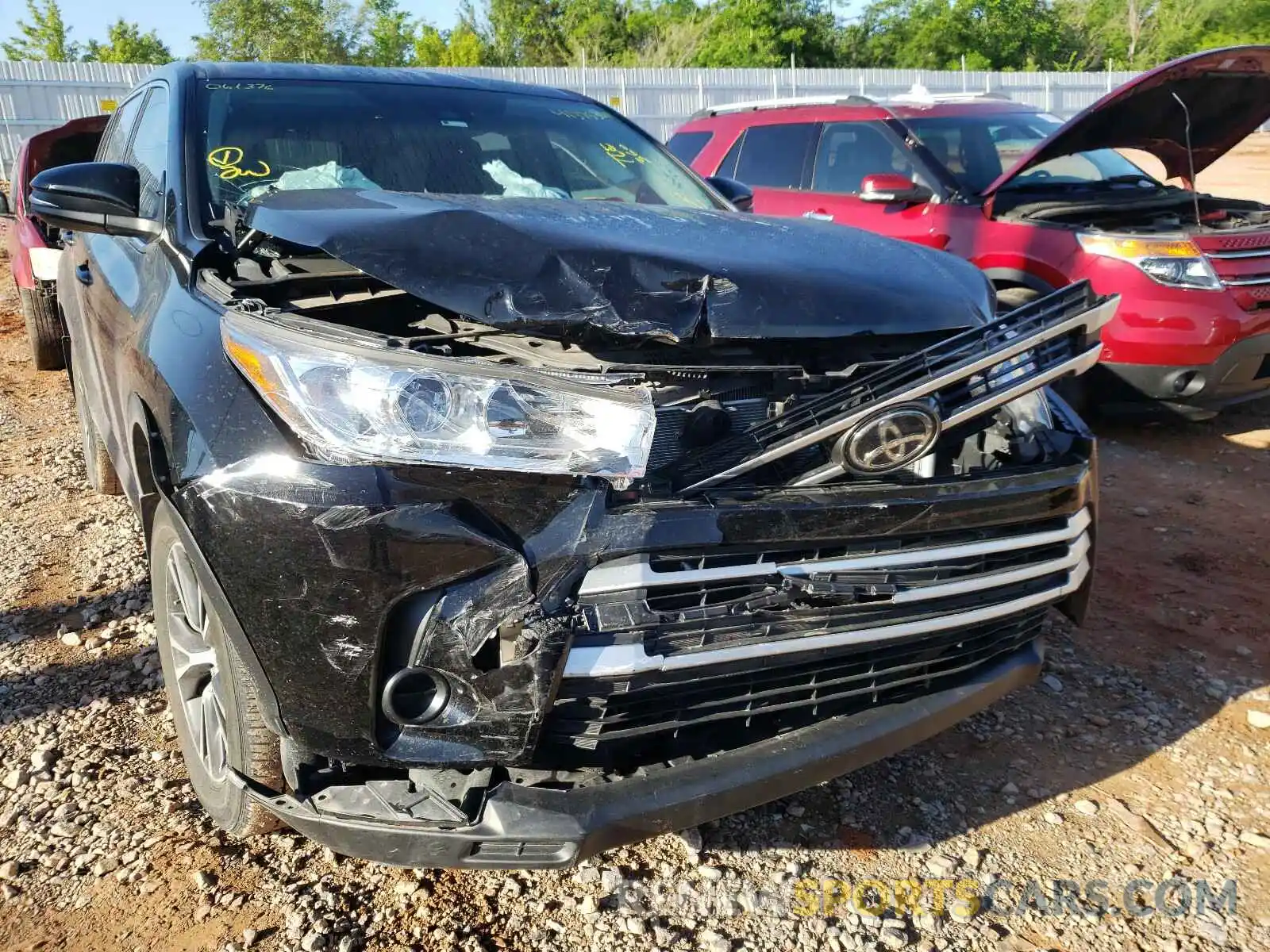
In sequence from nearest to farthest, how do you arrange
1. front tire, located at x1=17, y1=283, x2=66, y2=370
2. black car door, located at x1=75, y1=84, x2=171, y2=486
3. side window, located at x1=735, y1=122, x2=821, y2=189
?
black car door, located at x1=75, y1=84, x2=171, y2=486, front tire, located at x1=17, y1=283, x2=66, y2=370, side window, located at x1=735, y1=122, x2=821, y2=189

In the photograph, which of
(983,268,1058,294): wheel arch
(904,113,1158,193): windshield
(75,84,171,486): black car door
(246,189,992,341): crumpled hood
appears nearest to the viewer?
(246,189,992,341): crumpled hood

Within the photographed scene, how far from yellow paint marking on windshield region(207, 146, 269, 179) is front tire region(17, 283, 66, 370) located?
13.7ft

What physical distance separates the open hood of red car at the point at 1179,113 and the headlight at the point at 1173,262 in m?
0.63

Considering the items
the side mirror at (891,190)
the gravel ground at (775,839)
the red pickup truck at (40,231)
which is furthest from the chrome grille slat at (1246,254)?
the red pickup truck at (40,231)

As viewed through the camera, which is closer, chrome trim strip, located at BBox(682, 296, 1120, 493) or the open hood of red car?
chrome trim strip, located at BBox(682, 296, 1120, 493)

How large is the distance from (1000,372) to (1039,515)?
324 millimetres

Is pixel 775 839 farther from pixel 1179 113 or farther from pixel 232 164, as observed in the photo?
pixel 1179 113

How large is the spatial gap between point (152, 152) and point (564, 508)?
87.0 inches

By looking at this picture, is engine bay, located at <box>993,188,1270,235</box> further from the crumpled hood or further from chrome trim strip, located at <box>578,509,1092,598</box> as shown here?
chrome trim strip, located at <box>578,509,1092,598</box>

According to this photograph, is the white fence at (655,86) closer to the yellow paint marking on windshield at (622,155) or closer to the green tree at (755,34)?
the green tree at (755,34)

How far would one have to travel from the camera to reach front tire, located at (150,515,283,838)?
185 cm

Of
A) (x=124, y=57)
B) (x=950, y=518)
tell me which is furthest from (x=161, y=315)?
(x=124, y=57)

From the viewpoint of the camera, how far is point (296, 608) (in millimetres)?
1689

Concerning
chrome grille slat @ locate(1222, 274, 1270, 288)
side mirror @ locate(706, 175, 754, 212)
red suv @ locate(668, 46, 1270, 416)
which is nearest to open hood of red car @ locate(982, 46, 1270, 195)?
red suv @ locate(668, 46, 1270, 416)
